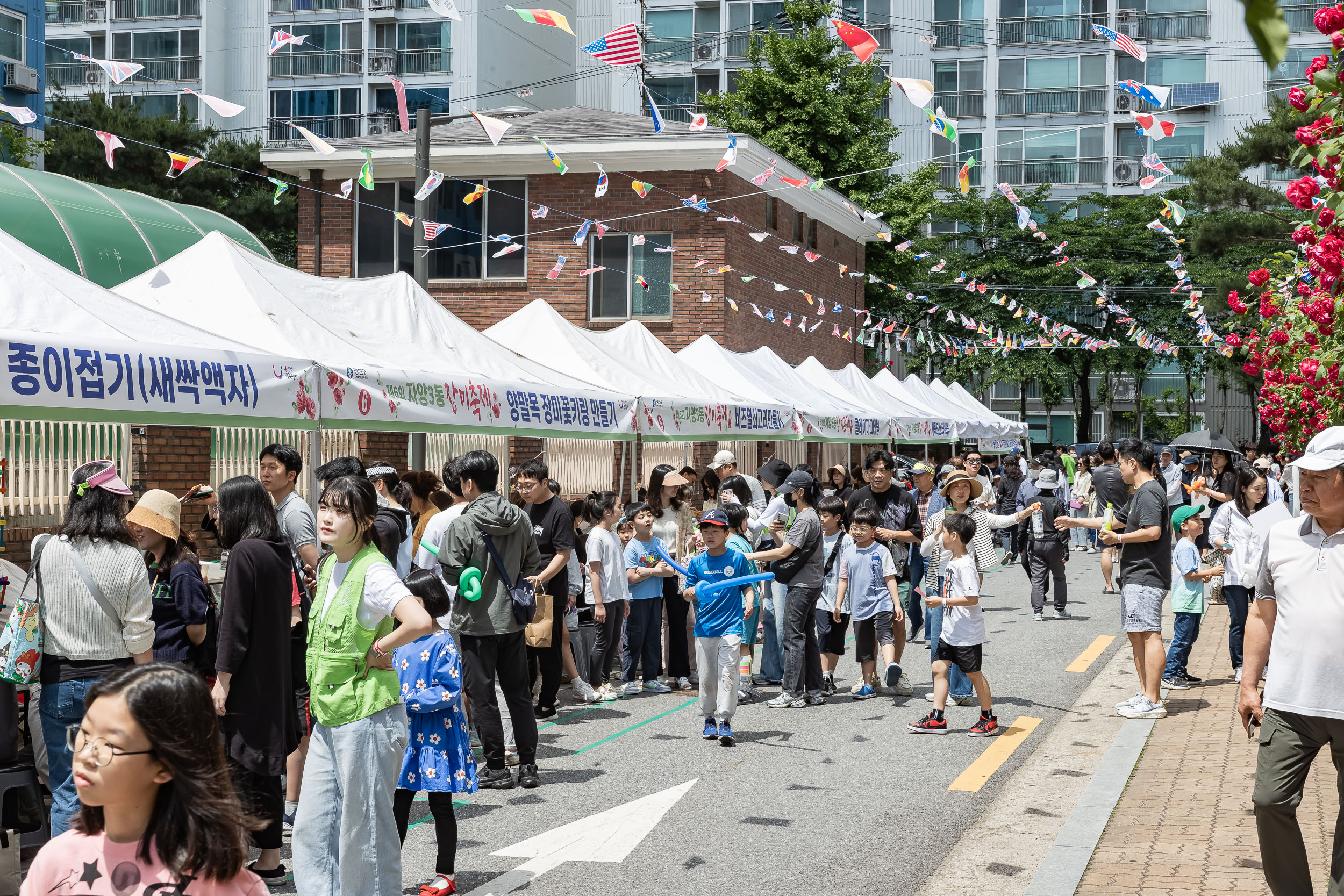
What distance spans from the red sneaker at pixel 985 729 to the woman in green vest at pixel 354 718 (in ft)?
16.9

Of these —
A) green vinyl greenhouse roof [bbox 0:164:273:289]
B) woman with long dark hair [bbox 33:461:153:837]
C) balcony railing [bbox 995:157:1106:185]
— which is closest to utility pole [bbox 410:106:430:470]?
green vinyl greenhouse roof [bbox 0:164:273:289]

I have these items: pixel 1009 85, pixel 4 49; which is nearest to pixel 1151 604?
pixel 4 49

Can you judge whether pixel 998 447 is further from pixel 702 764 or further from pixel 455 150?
pixel 702 764

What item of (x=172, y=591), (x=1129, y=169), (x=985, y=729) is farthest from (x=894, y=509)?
(x=1129, y=169)

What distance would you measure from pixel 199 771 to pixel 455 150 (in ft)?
72.2

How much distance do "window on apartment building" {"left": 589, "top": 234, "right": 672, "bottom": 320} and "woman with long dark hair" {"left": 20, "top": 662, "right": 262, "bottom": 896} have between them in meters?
20.8

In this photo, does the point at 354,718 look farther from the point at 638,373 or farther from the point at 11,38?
the point at 11,38

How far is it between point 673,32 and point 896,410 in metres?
33.8

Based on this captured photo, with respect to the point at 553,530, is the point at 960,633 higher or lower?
lower

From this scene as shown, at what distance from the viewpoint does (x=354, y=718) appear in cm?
470

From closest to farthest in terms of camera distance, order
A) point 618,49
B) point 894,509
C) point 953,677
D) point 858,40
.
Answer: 1. point 953,677
2. point 858,40
3. point 894,509
4. point 618,49

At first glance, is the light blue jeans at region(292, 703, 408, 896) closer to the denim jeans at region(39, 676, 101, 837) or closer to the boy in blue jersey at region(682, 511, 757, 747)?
the denim jeans at region(39, 676, 101, 837)

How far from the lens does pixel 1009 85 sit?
Answer: 52312 millimetres

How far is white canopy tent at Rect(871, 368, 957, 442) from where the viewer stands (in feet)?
78.3
